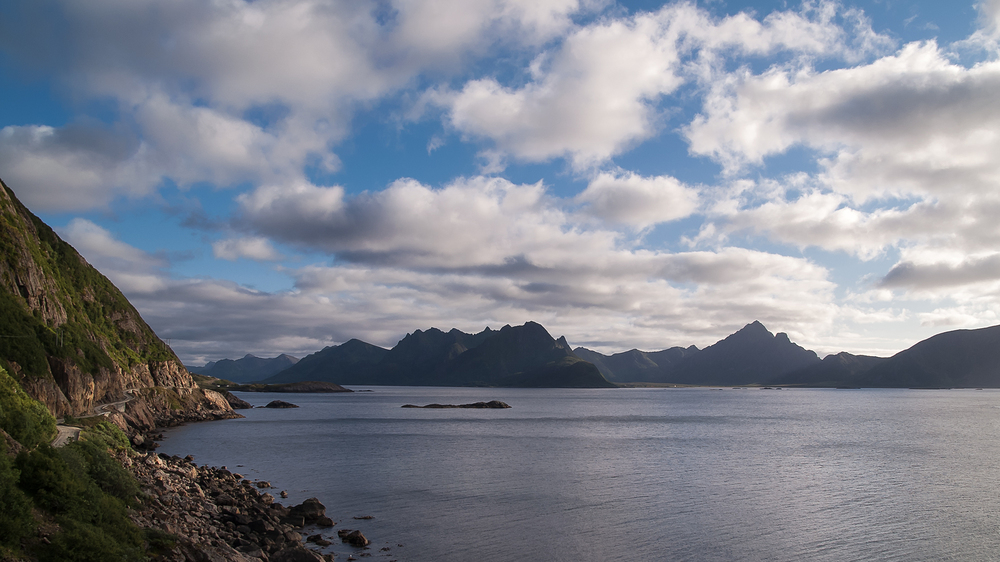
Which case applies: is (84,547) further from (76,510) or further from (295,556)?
(295,556)

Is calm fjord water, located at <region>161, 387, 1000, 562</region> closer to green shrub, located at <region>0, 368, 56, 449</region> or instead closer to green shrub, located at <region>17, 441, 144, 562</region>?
green shrub, located at <region>17, 441, 144, 562</region>

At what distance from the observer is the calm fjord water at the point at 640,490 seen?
104ft

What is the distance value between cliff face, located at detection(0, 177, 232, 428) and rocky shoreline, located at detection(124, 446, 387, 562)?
22616 millimetres

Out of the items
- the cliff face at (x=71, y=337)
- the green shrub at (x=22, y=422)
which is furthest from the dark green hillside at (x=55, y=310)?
the green shrub at (x=22, y=422)

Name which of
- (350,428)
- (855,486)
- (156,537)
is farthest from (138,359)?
(855,486)

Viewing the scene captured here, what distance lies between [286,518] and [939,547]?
37871 millimetres

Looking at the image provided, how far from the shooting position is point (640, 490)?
4656 cm

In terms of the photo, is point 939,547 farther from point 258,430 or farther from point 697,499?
point 258,430

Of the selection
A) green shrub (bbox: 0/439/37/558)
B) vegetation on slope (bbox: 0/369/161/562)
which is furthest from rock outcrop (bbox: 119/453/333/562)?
green shrub (bbox: 0/439/37/558)

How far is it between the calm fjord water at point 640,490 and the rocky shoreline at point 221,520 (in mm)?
2392

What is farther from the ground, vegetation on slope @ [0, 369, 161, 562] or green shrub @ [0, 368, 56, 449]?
green shrub @ [0, 368, 56, 449]

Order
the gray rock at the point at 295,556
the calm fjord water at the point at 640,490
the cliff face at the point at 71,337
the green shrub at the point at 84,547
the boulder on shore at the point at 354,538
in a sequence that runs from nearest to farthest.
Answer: the green shrub at the point at 84,547 → the gray rock at the point at 295,556 → the boulder on shore at the point at 354,538 → the calm fjord water at the point at 640,490 → the cliff face at the point at 71,337

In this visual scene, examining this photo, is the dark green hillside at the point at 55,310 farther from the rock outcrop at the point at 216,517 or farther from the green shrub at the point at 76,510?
the green shrub at the point at 76,510

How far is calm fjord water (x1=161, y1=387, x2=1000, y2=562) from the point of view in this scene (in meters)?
31.6
